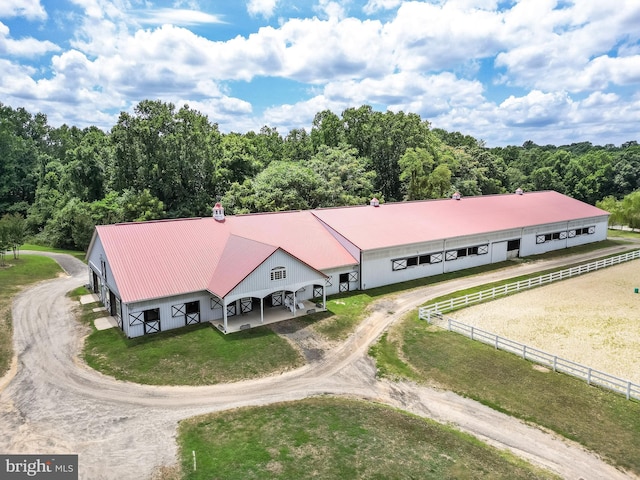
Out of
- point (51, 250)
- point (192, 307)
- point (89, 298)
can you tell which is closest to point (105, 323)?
point (192, 307)

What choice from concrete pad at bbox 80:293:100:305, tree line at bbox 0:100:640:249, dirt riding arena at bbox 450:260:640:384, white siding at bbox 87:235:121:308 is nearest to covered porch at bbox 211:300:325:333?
white siding at bbox 87:235:121:308

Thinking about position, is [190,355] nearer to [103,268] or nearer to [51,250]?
[103,268]

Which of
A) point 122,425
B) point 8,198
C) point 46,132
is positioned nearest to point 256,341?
point 122,425

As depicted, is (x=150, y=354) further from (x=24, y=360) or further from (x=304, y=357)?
(x=304, y=357)

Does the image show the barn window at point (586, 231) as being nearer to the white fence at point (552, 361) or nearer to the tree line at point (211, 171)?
the tree line at point (211, 171)

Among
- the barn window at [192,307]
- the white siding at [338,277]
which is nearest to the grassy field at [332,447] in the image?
the barn window at [192,307]

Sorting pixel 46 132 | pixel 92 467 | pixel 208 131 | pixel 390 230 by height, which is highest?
pixel 46 132
